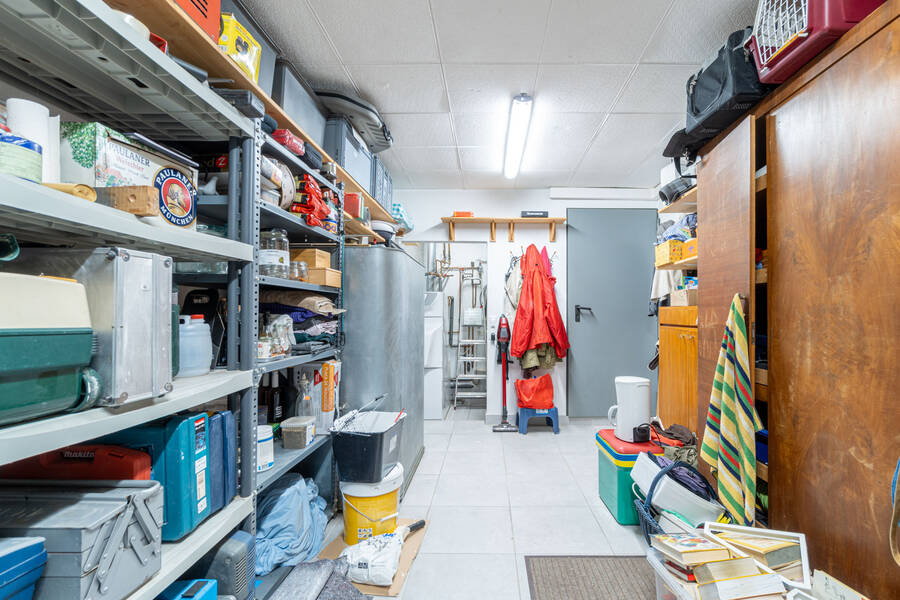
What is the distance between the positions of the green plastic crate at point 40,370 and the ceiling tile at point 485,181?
3.65m

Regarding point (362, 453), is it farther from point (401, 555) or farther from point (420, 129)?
point (420, 129)

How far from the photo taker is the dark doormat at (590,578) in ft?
5.36

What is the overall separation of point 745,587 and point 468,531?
1.33m

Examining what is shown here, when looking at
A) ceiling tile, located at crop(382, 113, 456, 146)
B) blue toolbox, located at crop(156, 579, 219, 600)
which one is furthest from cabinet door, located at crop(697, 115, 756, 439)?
blue toolbox, located at crop(156, 579, 219, 600)

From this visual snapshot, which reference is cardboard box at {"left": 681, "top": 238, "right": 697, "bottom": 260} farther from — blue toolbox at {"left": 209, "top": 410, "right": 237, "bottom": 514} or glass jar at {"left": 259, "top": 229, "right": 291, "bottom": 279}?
blue toolbox at {"left": 209, "top": 410, "right": 237, "bottom": 514}

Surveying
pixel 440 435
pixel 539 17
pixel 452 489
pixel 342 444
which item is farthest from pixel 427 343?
pixel 539 17

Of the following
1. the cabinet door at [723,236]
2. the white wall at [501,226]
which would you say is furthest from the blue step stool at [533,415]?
the cabinet door at [723,236]

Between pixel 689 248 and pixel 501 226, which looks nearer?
pixel 689 248

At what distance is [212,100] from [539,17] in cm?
156

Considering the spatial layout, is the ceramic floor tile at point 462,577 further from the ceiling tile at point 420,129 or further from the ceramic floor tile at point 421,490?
the ceiling tile at point 420,129

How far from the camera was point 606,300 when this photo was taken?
14.4 ft

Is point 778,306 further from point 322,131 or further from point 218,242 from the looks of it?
point 322,131

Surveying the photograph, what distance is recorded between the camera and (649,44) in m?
2.06

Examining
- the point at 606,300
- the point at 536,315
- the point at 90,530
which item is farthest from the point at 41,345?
the point at 606,300
